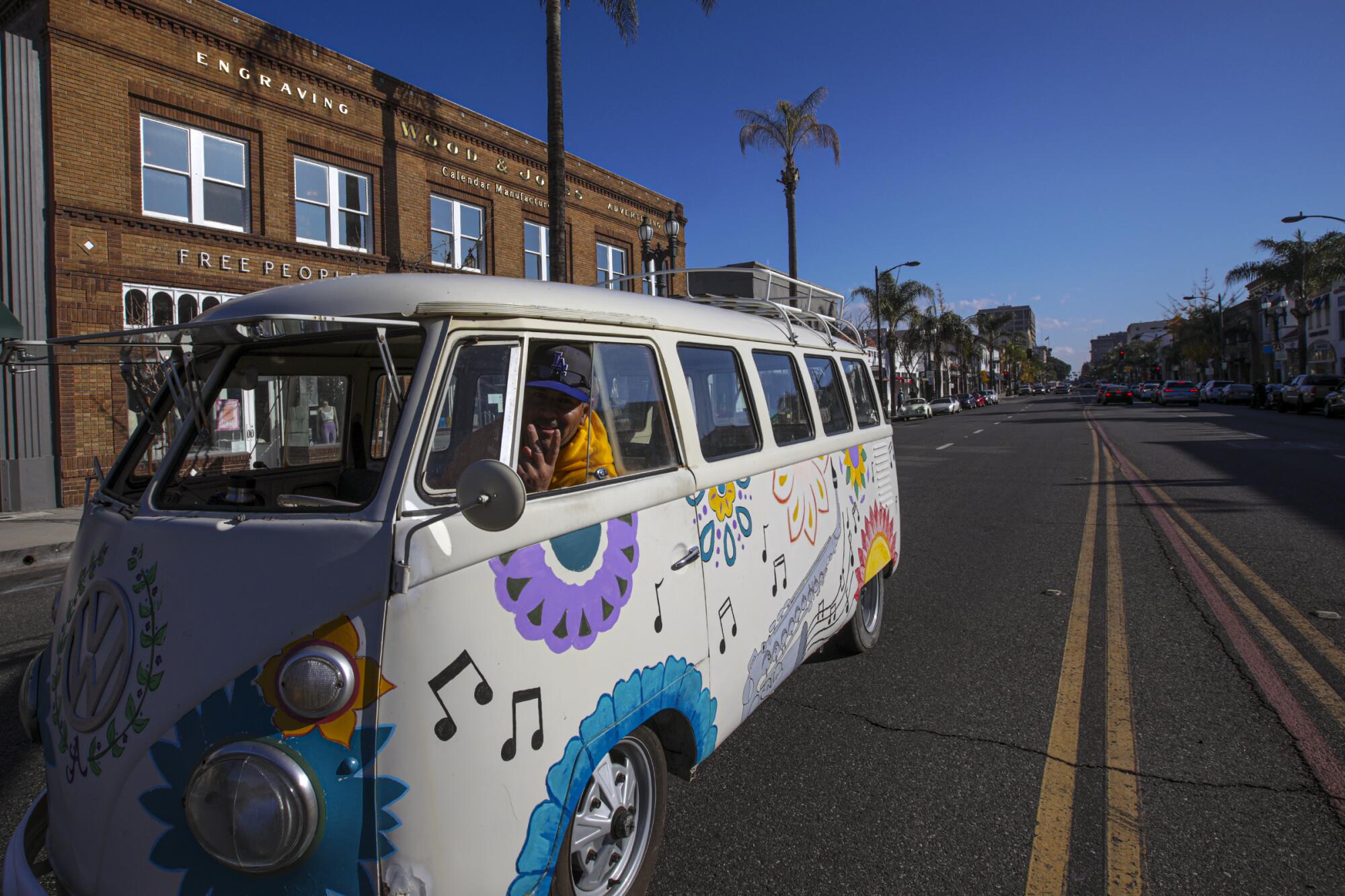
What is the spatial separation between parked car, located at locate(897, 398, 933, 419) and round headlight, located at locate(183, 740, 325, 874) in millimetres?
44689

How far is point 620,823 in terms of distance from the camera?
247 centimetres

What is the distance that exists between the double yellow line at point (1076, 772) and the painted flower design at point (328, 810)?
223cm

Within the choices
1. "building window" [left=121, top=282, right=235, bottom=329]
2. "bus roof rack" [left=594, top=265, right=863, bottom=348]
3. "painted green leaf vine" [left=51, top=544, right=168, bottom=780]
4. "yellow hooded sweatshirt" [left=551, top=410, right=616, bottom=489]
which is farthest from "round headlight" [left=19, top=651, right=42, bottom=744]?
"building window" [left=121, top=282, right=235, bottom=329]

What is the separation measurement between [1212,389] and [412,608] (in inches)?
2611

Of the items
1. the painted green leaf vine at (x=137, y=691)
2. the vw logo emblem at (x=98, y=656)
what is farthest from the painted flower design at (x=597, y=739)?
the vw logo emblem at (x=98, y=656)

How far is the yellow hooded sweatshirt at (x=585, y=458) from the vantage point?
2584mm

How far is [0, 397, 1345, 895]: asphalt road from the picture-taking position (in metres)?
2.89

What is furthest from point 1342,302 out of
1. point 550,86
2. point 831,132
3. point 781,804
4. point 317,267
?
point 781,804

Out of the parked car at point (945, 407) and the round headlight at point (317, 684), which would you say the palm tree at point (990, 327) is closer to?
the parked car at point (945, 407)

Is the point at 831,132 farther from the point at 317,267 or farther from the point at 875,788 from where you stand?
the point at 875,788

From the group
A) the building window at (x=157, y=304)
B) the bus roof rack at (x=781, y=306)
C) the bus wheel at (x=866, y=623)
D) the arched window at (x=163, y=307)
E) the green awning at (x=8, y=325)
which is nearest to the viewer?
the bus roof rack at (x=781, y=306)

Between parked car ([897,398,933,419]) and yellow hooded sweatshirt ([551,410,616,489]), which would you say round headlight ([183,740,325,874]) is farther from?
parked car ([897,398,933,419])

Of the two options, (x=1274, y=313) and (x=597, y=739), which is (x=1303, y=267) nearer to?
(x=1274, y=313)

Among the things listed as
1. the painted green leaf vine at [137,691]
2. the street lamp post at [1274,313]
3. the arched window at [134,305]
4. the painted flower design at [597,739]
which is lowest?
the painted flower design at [597,739]
